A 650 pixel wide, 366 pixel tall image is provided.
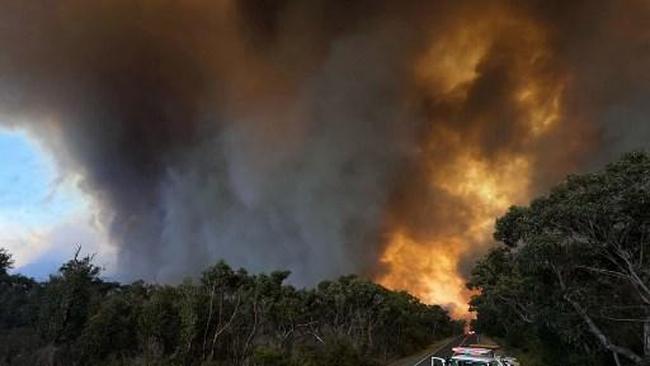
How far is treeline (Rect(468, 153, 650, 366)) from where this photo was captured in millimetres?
20016

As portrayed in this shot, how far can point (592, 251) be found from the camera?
73.4ft

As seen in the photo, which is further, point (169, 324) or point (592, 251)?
point (169, 324)

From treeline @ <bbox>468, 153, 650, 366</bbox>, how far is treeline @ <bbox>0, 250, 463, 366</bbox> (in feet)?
55.3

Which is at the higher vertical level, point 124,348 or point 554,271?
point 554,271

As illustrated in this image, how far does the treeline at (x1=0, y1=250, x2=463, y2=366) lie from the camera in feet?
95.8

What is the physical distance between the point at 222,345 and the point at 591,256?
989 inches

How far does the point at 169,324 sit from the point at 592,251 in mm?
24090

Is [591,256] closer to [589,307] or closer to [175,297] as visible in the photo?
[589,307]

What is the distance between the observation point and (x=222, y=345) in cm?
3800

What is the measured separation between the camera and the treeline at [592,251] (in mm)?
20016

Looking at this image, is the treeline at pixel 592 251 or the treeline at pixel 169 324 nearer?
the treeline at pixel 592 251

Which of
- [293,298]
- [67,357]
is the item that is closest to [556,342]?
[293,298]

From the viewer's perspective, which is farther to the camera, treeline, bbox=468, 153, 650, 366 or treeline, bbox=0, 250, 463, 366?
treeline, bbox=0, 250, 463, 366

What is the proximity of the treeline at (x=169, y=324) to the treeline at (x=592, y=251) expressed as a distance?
16.9 meters
